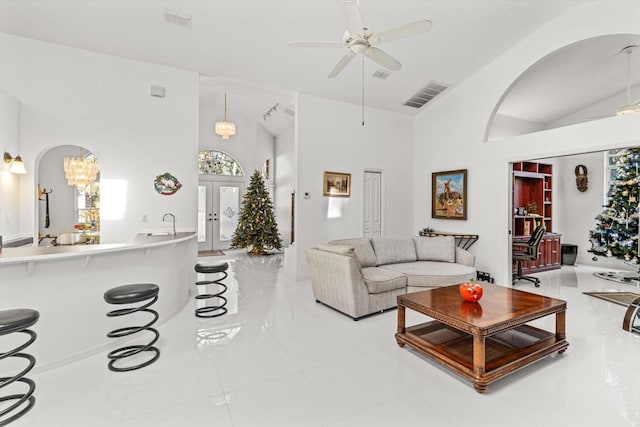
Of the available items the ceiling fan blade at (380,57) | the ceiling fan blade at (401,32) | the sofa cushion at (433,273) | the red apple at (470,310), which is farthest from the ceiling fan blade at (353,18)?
the sofa cushion at (433,273)

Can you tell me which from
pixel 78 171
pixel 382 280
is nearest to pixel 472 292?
pixel 382 280

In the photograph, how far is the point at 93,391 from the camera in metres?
Answer: 2.38

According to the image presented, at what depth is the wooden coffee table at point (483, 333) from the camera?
2.42 meters

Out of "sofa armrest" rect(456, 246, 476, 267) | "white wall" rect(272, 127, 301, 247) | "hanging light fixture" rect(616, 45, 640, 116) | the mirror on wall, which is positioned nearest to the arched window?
"white wall" rect(272, 127, 301, 247)

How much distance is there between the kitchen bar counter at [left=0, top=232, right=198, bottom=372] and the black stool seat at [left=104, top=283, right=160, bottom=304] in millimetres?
406

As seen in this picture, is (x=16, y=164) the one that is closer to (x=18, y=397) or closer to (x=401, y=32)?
(x=18, y=397)

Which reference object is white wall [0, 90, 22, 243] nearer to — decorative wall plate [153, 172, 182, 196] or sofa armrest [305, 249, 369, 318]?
decorative wall plate [153, 172, 182, 196]

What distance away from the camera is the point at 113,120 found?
194 inches

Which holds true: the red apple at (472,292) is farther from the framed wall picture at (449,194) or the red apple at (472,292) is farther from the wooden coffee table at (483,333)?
the framed wall picture at (449,194)

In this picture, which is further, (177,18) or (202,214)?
(202,214)

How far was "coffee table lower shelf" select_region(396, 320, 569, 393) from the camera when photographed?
7.95 feet

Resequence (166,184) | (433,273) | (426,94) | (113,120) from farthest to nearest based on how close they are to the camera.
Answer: (426,94)
(166,184)
(113,120)
(433,273)

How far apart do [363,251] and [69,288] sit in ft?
11.7

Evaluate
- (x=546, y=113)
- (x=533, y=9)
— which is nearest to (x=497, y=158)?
(x=533, y=9)
